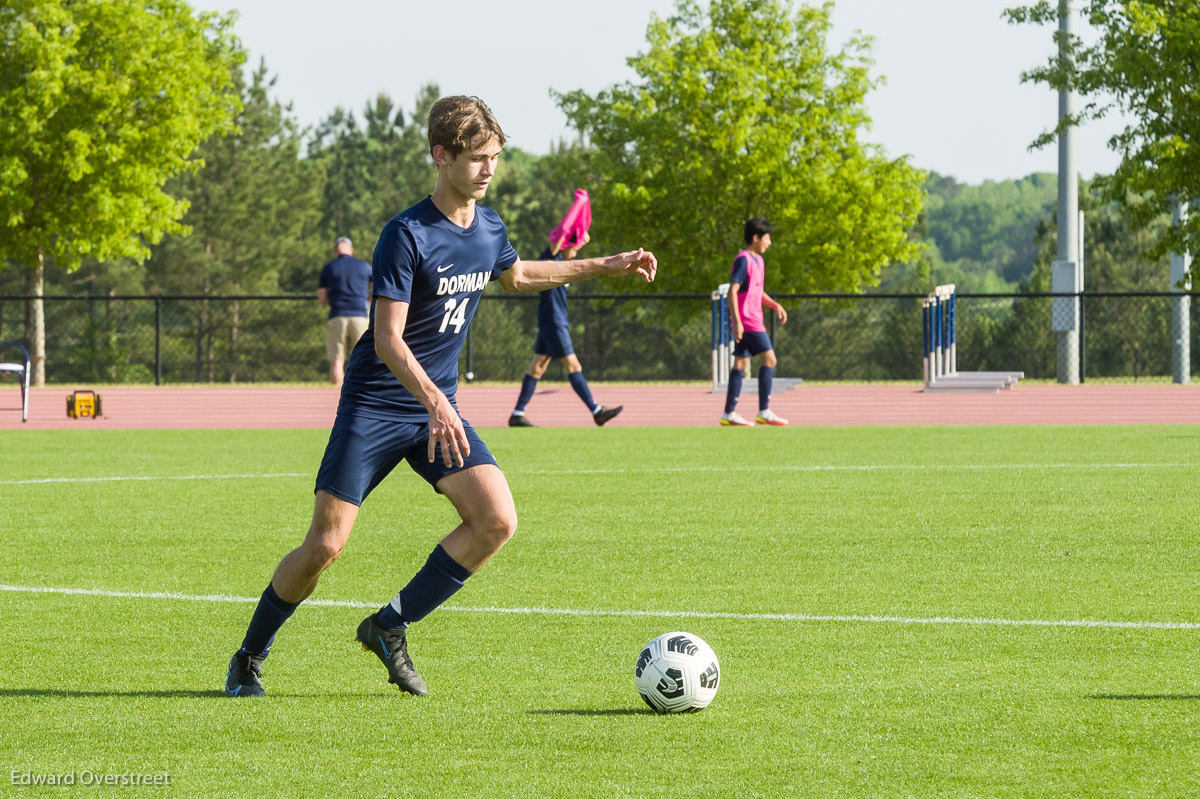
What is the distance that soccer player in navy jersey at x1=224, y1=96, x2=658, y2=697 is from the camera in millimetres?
5066

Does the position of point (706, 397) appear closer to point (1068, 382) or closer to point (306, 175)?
point (1068, 382)

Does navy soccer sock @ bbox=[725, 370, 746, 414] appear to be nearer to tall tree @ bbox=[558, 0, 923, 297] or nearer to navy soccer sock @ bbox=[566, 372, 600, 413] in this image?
navy soccer sock @ bbox=[566, 372, 600, 413]

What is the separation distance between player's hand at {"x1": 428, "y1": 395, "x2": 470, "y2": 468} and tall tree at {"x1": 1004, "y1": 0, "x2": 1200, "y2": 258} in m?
19.8

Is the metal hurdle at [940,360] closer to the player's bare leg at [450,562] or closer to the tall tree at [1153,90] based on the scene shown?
the tall tree at [1153,90]

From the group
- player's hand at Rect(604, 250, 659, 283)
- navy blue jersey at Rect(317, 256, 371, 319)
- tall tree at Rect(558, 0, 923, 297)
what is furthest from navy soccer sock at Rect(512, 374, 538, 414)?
tall tree at Rect(558, 0, 923, 297)

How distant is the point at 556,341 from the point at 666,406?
794 centimetres

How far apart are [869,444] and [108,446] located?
7.94 metres

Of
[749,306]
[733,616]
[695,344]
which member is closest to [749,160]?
[695,344]

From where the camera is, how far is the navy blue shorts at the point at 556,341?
17.0 metres

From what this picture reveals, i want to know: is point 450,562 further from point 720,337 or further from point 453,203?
point 720,337

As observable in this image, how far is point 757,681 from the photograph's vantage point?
17.4 ft

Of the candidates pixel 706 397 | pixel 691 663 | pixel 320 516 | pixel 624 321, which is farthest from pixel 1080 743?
pixel 624 321

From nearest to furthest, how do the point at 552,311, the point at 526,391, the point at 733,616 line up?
the point at 733,616 → the point at 552,311 → the point at 526,391

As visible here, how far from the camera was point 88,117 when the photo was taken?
35.3m
